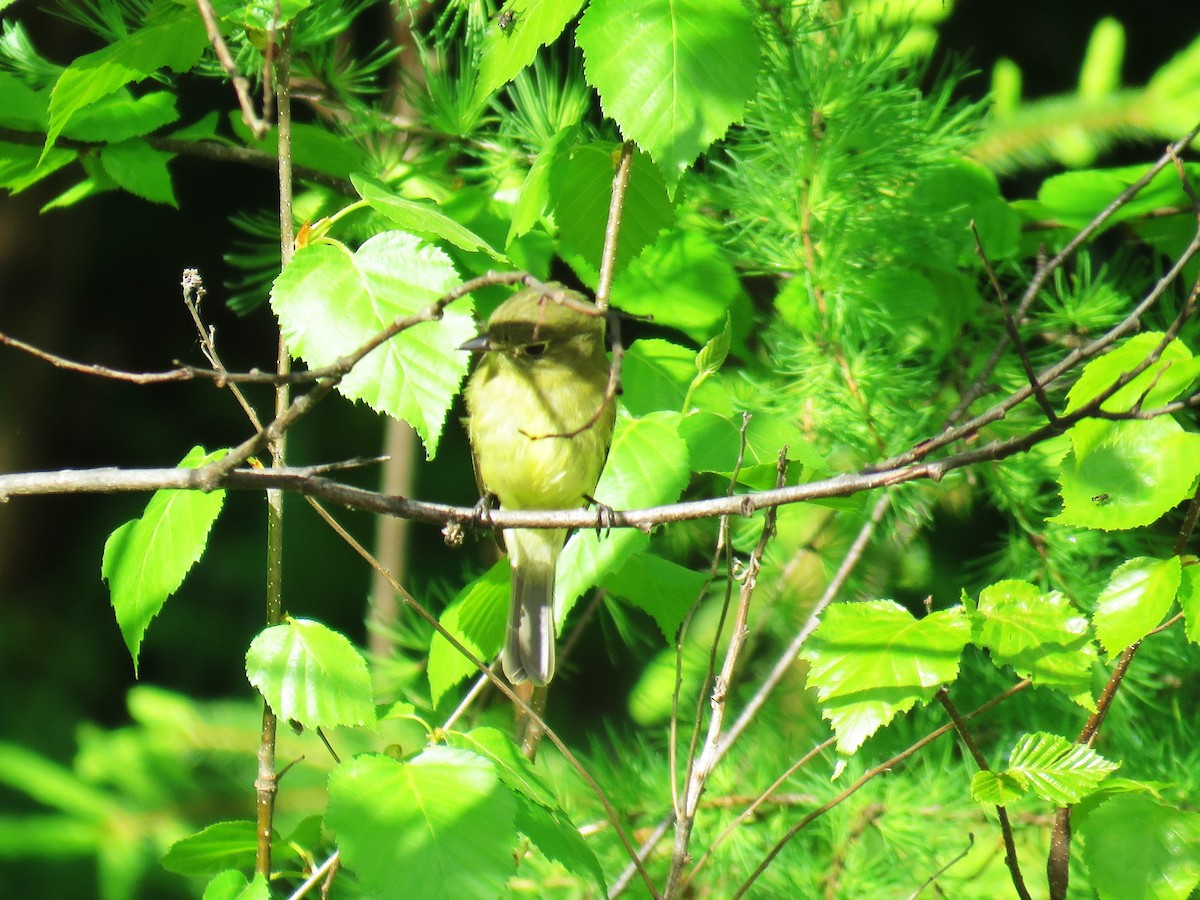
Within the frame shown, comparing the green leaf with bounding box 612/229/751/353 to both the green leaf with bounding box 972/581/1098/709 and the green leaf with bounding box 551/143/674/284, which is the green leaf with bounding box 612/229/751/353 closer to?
the green leaf with bounding box 551/143/674/284

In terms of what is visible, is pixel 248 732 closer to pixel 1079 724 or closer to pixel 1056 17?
pixel 1079 724

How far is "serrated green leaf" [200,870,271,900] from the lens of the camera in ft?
4.82

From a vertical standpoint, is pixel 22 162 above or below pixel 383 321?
above

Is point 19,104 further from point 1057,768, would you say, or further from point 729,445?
point 1057,768

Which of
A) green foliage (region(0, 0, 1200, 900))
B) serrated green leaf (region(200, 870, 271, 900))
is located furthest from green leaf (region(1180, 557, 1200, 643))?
serrated green leaf (region(200, 870, 271, 900))

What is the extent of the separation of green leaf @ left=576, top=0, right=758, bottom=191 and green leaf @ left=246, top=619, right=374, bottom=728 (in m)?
0.68

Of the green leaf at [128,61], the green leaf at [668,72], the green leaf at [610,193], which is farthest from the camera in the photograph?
the green leaf at [610,193]

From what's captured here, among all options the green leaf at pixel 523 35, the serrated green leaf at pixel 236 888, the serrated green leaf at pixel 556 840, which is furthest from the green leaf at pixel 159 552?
the green leaf at pixel 523 35

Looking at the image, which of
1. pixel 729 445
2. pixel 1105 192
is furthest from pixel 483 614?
pixel 1105 192

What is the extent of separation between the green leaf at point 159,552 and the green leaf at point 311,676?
5.5 inches

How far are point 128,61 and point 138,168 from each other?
0.41 meters

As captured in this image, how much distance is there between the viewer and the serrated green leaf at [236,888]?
147 centimetres

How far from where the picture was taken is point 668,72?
5.09 ft

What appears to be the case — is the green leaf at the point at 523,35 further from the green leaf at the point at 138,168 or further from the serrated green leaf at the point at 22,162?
the serrated green leaf at the point at 22,162
